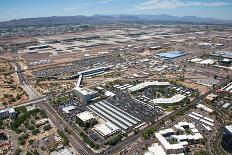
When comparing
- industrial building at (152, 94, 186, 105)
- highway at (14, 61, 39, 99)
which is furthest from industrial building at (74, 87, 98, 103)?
industrial building at (152, 94, 186, 105)

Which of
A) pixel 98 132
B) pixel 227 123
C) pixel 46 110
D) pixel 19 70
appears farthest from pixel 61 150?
pixel 19 70

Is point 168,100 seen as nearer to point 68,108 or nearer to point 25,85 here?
point 68,108

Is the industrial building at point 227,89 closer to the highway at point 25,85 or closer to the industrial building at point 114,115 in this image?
the industrial building at point 114,115

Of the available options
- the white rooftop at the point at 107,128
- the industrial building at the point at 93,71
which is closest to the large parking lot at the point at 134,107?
the white rooftop at the point at 107,128

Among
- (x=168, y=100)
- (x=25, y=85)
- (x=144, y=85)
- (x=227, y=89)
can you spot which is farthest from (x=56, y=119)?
(x=227, y=89)

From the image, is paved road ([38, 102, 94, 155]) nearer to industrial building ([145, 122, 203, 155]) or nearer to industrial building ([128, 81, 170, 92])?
industrial building ([145, 122, 203, 155])

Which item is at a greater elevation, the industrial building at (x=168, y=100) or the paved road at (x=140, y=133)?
the industrial building at (x=168, y=100)

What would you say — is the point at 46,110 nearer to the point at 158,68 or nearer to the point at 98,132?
the point at 98,132

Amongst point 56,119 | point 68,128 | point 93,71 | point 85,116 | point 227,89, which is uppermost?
point 93,71

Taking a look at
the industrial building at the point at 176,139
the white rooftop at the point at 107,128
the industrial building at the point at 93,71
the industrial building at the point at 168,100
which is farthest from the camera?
the industrial building at the point at 93,71
